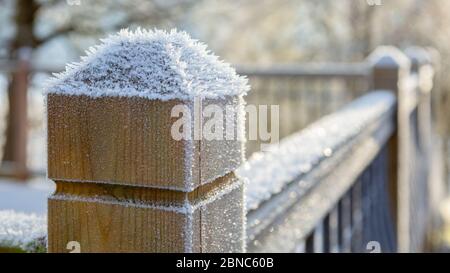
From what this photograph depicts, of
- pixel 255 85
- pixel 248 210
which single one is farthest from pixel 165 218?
pixel 255 85

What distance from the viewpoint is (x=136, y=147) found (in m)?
0.82

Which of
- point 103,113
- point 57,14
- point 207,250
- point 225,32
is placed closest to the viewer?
point 103,113

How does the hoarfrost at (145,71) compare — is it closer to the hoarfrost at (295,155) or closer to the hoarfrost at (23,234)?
the hoarfrost at (23,234)

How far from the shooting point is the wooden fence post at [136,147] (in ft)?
2.66

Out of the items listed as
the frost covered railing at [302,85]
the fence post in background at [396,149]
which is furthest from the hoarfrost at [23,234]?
the frost covered railing at [302,85]

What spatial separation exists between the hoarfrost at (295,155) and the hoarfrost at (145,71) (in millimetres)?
507

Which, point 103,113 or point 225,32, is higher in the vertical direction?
point 225,32

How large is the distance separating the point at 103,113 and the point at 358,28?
12583 mm

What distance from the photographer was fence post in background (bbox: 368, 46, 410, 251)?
147 inches

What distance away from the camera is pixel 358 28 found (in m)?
12.9

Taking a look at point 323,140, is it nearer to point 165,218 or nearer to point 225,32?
point 165,218

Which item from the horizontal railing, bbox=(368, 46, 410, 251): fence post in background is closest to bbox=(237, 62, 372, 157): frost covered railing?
bbox=(368, 46, 410, 251): fence post in background

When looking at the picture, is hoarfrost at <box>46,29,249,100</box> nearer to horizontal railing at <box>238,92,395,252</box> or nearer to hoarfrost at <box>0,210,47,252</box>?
hoarfrost at <box>0,210,47,252</box>

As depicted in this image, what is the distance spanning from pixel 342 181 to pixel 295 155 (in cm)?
35
